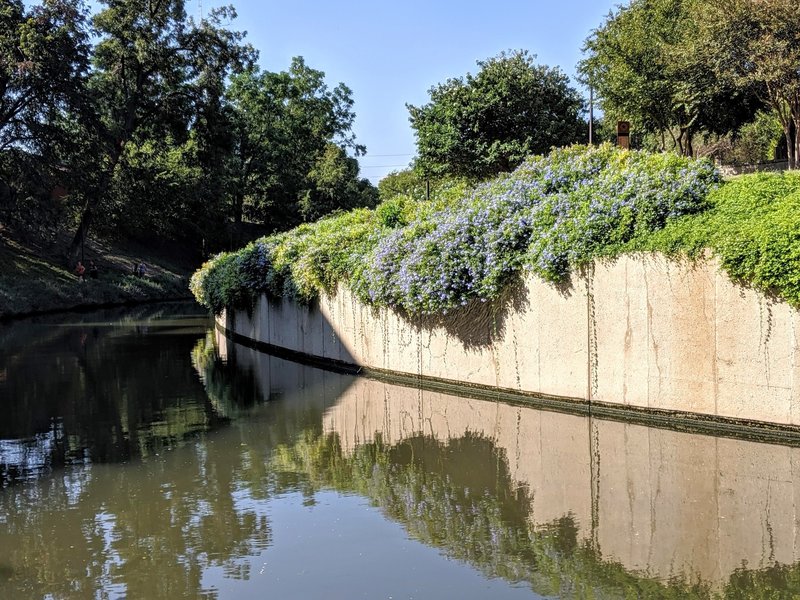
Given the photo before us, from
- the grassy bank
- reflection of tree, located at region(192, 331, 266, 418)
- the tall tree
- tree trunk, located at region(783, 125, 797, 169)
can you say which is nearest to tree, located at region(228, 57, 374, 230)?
the grassy bank

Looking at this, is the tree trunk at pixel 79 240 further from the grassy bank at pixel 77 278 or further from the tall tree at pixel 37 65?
the tall tree at pixel 37 65

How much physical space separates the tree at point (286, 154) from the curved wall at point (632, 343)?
41703 millimetres

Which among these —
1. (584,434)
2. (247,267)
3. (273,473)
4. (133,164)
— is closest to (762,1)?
(247,267)

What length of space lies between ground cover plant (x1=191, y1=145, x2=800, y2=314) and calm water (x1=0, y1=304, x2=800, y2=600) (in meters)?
1.67

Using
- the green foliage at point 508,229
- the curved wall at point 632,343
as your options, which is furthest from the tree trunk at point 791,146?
the curved wall at point 632,343

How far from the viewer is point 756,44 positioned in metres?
24.7

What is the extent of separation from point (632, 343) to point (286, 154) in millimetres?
48006

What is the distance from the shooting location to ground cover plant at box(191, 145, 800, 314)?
25.3ft

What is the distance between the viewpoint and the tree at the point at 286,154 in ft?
173

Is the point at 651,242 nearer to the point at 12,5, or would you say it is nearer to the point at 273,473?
the point at 273,473

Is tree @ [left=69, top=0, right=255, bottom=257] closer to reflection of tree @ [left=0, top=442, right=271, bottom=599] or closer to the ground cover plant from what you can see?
the ground cover plant

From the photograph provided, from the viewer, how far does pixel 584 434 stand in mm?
8195

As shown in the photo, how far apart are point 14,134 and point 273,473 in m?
30.8

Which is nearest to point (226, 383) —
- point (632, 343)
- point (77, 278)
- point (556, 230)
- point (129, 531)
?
point (556, 230)
